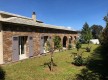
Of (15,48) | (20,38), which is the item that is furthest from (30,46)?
(15,48)

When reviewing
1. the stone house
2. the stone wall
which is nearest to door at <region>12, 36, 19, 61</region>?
the stone house

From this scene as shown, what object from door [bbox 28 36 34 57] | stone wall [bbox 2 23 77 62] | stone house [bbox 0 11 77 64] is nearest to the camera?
stone house [bbox 0 11 77 64]

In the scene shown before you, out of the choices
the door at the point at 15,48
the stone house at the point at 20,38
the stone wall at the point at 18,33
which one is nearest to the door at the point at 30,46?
the stone house at the point at 20,38

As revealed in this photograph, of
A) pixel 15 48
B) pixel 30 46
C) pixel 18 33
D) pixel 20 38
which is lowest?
pixel 15 48

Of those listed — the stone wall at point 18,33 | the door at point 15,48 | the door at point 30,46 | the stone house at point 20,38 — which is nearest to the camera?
the stone house at point 20,38

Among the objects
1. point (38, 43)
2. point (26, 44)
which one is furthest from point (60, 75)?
point (38, 43)

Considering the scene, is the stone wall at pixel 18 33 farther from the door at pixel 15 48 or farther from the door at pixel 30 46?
the door at pixel 30 46

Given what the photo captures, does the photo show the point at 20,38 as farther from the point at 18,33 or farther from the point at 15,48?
the point at 15,48

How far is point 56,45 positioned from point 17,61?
4.50 meters

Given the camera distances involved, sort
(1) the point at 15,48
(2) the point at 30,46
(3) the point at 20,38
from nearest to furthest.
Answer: (1) the point at 15,48, (3) the point at 20,38, (2) the point at 30,46

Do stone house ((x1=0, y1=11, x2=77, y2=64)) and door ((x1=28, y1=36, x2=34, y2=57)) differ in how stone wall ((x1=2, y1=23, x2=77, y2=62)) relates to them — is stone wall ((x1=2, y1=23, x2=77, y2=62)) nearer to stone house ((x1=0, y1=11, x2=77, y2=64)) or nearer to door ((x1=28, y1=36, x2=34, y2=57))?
stone house ((x1=0, y1=11, x2=77, y2=64))

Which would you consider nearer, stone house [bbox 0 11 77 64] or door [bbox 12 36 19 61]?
stone house [bbox 0 11 77 64]

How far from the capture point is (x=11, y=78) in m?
9.48

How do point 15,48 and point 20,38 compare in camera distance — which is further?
point 20,38
